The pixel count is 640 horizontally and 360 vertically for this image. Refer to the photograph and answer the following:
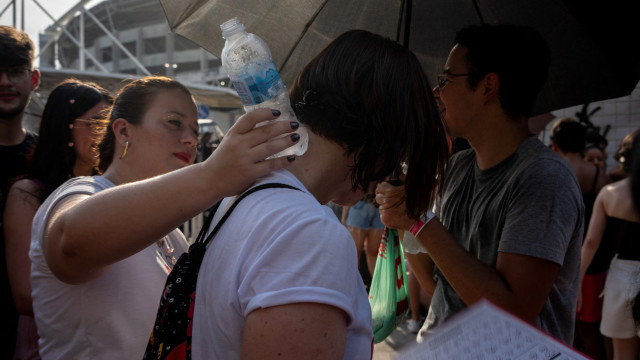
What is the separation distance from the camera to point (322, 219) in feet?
2.87

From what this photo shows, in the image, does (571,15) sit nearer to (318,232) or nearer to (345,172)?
(345,172)

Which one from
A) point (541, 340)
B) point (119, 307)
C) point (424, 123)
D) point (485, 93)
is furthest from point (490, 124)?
point (119, 307)

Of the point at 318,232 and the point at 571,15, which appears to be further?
the point at 571,15

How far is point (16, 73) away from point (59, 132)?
646 mm

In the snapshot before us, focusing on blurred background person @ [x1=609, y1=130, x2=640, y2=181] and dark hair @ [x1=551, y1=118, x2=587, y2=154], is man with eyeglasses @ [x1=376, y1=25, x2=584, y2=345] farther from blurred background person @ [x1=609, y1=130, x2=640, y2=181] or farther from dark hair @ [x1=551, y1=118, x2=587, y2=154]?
dark hair @ [x1=551, y1=118, x2=587, y2=154]

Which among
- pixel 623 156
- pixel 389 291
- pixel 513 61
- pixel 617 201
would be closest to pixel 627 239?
pixel 617 201

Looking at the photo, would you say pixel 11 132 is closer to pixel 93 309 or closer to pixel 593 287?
pixel 93 309

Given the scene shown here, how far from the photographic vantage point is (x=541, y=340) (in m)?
0.77

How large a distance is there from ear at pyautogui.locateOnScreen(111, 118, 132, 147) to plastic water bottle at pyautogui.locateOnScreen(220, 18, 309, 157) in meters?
1.01

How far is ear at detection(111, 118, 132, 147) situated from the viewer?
204cm

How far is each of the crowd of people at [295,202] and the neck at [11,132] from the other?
0.01m

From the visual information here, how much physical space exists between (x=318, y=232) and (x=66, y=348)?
3.82 feet

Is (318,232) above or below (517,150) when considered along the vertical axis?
above

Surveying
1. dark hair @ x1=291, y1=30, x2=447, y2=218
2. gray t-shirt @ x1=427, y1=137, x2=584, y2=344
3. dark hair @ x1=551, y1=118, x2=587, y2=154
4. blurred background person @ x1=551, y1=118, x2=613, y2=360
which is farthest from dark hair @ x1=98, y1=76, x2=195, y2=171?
dark hair @ x1=551, y1=118, x2=587, y2=154
